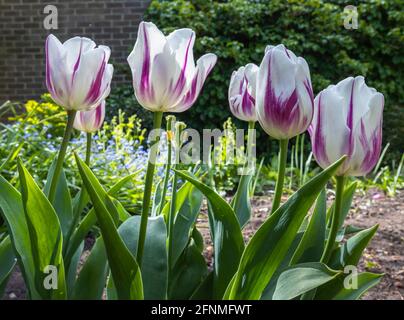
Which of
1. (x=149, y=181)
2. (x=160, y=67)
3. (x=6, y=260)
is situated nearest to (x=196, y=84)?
(x=160, y=67)

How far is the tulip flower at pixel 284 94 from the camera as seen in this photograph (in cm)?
91

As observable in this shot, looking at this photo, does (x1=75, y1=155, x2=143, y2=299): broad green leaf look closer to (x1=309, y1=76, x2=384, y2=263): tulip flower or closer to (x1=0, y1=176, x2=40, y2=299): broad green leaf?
(x1=0, y1=176, x2=40, y2=299): broad green leaf

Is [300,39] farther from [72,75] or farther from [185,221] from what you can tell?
[72,75]

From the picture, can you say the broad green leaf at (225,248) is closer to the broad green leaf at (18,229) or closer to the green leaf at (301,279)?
the green leaf at (301,279)

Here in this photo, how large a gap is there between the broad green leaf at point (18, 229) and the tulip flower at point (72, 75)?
115mm

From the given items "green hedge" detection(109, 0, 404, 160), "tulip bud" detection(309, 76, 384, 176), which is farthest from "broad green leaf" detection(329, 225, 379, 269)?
"green hedge" detection(109, 0, 404, 160)

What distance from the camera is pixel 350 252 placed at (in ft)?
3.49

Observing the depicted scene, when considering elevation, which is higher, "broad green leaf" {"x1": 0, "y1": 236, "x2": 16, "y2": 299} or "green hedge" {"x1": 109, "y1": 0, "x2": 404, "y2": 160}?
"green hedge" {"x1": 109, "y1": 0, "x2": 404, "y2": 160}

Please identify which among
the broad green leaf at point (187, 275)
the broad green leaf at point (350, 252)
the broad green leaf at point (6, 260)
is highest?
the broad green leaf at point (350, 252)

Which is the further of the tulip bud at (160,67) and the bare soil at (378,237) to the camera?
the bare soil at (378,237)

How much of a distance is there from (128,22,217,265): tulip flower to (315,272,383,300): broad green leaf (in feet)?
1.24

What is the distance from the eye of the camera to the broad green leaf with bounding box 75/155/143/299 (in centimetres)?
86

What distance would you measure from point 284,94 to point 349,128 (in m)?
0.12

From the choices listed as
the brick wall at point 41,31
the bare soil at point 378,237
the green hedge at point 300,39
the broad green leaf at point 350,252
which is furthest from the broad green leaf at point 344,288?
the brick wall at point 41,31
